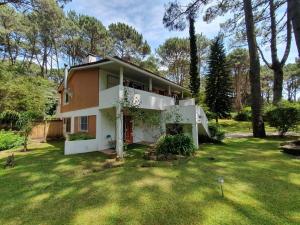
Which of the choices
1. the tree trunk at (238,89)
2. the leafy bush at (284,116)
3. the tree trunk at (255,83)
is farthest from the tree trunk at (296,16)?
the tree trunk at (238,89)

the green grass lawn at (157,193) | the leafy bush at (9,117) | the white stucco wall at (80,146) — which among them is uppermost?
the leafy bush at (9,117)

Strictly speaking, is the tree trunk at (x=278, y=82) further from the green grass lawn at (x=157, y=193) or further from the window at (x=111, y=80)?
the window at (x=111, y=80)

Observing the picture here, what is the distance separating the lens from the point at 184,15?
14.4m

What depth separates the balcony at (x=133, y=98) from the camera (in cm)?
1067

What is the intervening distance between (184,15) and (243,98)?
128 ft

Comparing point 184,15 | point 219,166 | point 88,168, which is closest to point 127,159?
point 88,168

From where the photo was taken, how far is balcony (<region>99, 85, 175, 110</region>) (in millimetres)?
10672

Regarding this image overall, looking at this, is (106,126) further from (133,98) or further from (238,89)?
(238,89)

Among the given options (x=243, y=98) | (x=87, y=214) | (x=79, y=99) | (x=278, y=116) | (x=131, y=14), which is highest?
(x=131, y=14)

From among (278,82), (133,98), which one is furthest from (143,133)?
(278,82)

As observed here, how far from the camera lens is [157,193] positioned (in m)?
5.34

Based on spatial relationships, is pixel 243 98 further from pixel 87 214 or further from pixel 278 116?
pixel 87 214

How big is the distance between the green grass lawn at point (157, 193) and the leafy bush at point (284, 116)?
701 cm

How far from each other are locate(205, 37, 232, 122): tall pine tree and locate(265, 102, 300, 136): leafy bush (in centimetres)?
1189
